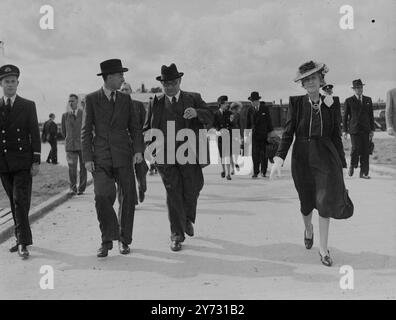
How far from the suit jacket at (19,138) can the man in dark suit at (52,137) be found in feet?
49.9

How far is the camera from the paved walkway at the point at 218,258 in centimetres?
512

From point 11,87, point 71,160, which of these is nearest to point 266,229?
point 11,87

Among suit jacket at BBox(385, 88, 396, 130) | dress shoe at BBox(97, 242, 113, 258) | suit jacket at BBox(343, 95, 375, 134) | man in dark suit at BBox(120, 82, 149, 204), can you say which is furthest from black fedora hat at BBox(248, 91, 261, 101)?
dress shoe at BBox(97, 242, 113, 258)

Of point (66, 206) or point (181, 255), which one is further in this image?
point (66, 206)

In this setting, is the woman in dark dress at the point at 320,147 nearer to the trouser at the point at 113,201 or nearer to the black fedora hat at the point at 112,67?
the trouser at the point at 113,201

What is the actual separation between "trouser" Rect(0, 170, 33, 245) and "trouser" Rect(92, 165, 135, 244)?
31.8 inches

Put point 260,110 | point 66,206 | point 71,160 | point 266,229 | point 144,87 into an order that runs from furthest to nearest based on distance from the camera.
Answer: point 144,87 < point 260,110 < point 71,160 < point 66,206 < point 266,229

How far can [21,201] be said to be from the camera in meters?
6.80

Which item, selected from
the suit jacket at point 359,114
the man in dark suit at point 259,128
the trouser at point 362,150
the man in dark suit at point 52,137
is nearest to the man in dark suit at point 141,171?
the man in dark suit at point 259,128

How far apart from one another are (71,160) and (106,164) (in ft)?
17.4
